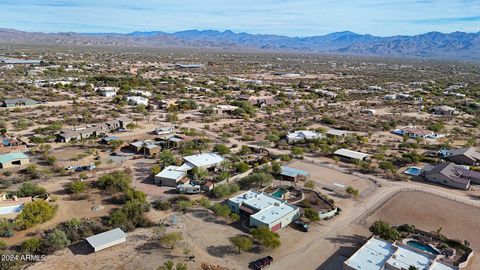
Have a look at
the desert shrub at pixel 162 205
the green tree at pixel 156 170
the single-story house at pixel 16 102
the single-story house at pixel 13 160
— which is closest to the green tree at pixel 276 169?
the green tree at pixel 156 170

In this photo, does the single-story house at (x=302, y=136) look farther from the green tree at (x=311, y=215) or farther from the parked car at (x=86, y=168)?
the parked car at (x=86, y=168)

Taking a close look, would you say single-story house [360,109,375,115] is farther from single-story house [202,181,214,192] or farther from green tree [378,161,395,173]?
single-story house [202,181,214,192]

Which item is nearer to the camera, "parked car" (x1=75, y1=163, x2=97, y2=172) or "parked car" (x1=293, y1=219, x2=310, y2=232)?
"parked car" (x1=293, y1=219, x2=310, y2=232)

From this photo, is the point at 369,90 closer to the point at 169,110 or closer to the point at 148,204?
the point at 169,110

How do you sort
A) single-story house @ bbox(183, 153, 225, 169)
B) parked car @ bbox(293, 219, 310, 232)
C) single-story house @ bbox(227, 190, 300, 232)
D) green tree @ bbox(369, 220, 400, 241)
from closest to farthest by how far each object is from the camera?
green tree @ bbox(369, 220, 400, 241) → single-story house @ bbox(227, 190, 300, 232) → parked car @ bbox(293, 219, 310, 232) → single-story house @ bbox(183, 153, 225, 169)

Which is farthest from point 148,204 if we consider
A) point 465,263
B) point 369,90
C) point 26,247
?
point 369,90

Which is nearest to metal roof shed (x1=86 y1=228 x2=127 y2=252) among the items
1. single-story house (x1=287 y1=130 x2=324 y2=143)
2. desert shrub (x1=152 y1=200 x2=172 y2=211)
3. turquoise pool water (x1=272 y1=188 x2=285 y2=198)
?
desert shrub (x1=152 y1=200 x2=172 y2=211)
